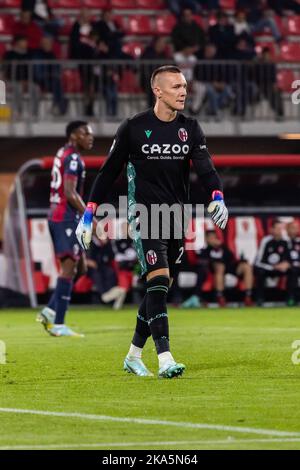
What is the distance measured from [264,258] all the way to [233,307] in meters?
1.11

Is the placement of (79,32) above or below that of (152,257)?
above

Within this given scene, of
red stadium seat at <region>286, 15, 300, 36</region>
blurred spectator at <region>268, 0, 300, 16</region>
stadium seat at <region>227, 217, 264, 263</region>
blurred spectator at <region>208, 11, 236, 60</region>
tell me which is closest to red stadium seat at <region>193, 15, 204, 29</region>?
blurred spectator at <region>208, 11, 236, 60</region>

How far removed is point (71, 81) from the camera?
25.3 m

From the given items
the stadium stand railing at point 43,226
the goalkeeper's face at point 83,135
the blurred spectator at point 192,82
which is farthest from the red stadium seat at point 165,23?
the goalkeeper's face at point 83,135

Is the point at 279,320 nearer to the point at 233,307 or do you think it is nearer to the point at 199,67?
the point at 233,307

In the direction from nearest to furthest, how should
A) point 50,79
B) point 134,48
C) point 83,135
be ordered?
1. point 83,135
2. point 50,79
3. point 134,48

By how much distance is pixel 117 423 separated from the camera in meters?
7.27

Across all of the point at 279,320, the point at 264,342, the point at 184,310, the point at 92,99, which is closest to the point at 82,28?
the point at 92,99

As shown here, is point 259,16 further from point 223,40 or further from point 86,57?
point 86,57

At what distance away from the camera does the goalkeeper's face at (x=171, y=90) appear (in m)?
9.88

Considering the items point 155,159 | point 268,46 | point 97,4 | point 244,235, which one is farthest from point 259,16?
point 155,159

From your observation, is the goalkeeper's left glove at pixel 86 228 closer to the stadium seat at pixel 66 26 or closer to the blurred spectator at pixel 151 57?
the blurred spectator at pixel 151 57

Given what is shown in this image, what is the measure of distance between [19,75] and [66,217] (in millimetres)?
9222

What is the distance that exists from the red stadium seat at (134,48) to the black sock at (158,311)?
1704 cm
